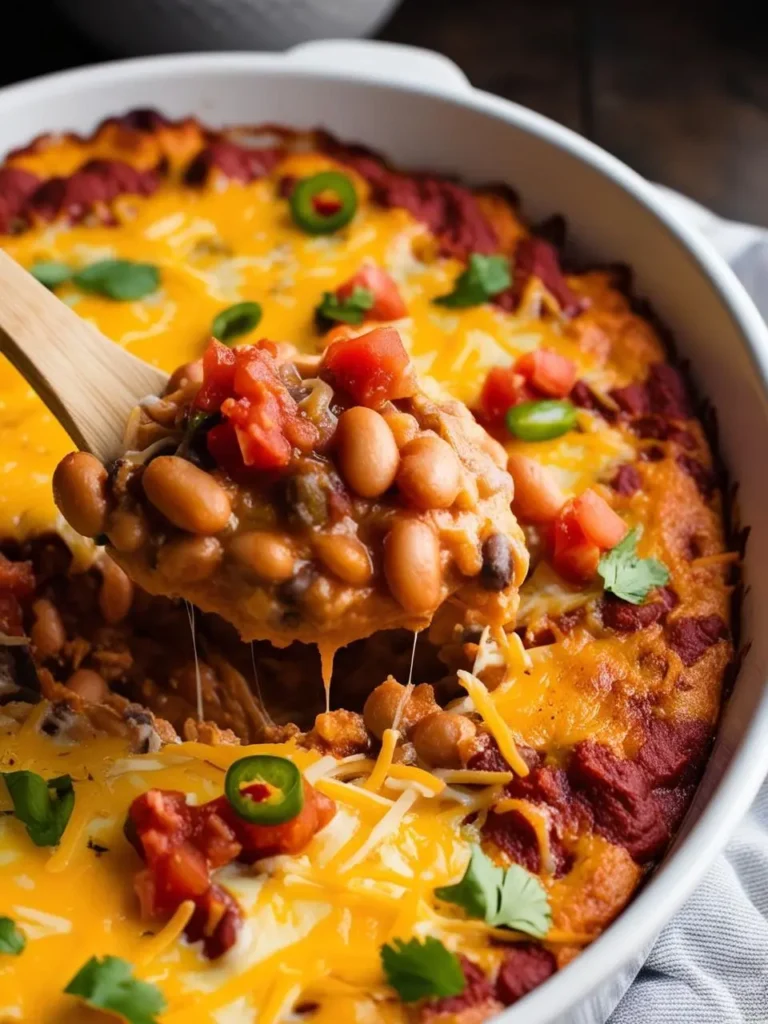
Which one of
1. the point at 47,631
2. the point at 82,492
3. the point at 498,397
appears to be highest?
the point at 82,492

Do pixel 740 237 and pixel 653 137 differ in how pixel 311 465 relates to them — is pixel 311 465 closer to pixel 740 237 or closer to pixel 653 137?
pixel 740 237

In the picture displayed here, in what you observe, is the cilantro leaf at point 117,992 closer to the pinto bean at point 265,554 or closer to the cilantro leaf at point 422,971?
the cilantro leaf at point 422,971

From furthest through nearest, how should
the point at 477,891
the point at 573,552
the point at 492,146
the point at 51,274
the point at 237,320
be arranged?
the point at 492,146
the point at 51,274
the point at 237,320
the point at 573,552
the point at 477,891

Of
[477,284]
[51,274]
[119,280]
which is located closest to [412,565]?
[477,284]

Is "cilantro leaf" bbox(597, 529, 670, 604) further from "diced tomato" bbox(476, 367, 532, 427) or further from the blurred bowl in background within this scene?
the blurred bowl in background

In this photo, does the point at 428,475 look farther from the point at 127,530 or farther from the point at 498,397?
the point at 498,397

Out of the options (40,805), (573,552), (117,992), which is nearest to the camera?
(117,992)
